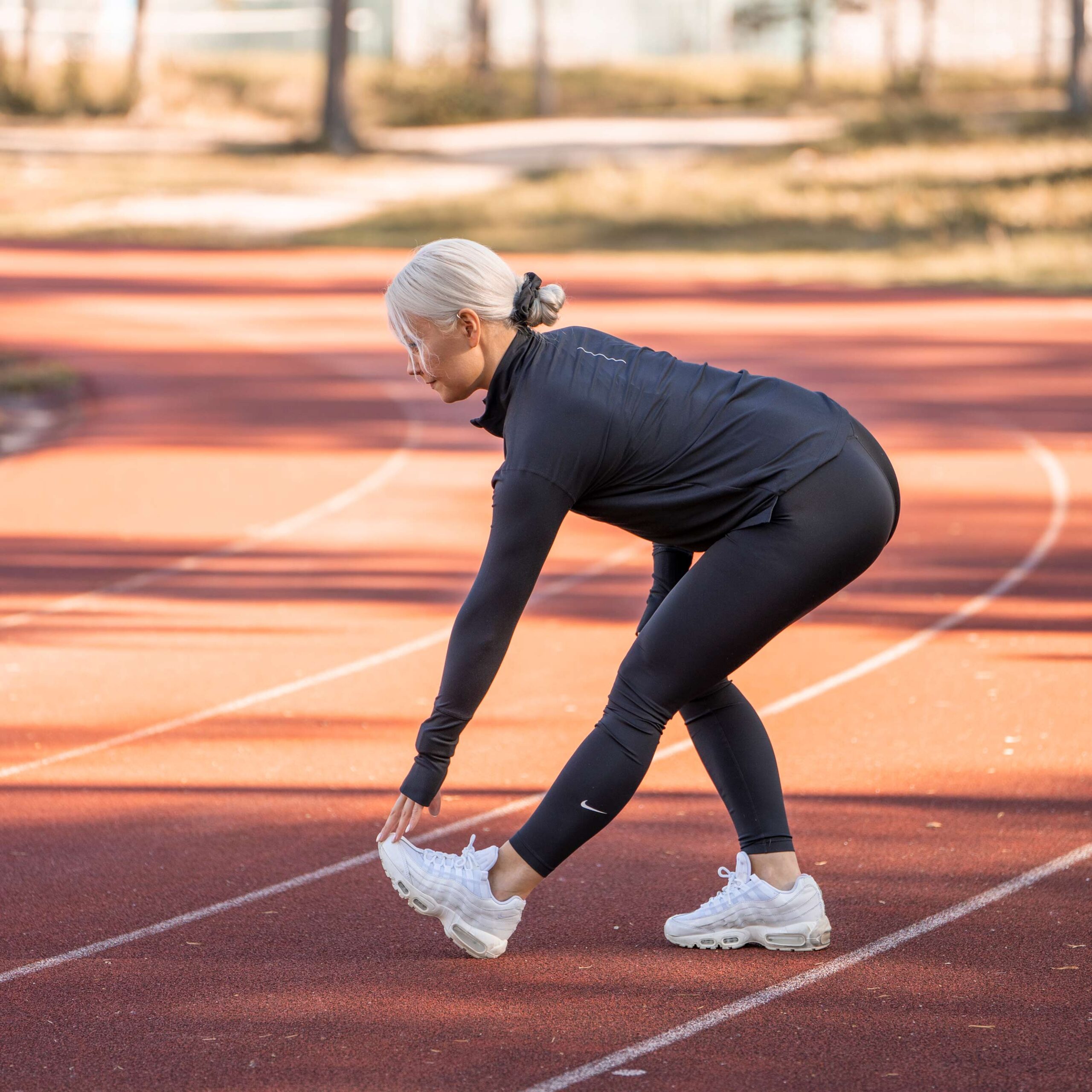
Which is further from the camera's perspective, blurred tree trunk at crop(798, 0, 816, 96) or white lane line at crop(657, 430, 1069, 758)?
blurred tree trunk at crop(798, 0, 816, 96)

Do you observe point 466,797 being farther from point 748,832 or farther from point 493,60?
point 493,60

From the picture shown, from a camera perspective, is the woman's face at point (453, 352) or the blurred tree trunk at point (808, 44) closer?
the woman's face at point (453, 352)

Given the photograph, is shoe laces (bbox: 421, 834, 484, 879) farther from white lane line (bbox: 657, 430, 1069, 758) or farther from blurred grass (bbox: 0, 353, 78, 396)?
blurred grass (bbox: 0, 353, 78, 396)

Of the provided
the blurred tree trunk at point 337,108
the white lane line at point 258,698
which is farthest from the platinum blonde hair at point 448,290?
the blurred tree trunk at point 337,108

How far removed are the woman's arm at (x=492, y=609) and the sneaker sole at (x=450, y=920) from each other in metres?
0.31

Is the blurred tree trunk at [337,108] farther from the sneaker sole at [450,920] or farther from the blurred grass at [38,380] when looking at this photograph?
the sneaker sole at [450,920]

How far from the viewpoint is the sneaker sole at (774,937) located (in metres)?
4.36

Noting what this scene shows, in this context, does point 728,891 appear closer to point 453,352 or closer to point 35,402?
point 453,352

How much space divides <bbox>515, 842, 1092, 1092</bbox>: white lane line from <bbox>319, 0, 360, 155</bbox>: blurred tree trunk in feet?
132

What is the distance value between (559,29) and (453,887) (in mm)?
76151

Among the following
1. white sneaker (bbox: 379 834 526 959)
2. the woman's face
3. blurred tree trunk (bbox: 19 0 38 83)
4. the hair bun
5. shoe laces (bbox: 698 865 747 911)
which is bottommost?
shoe laces (bbox: 698 865 747 911)

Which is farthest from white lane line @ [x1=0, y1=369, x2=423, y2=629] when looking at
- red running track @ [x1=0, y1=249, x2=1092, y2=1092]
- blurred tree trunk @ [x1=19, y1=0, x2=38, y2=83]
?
blurred tree trunk @ [x1=19, y1=0, x2=38, y2=83]

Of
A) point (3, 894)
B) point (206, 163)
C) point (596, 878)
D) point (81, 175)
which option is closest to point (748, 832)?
point (596, 878)

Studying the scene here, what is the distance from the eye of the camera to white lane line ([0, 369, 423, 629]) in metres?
8.89
